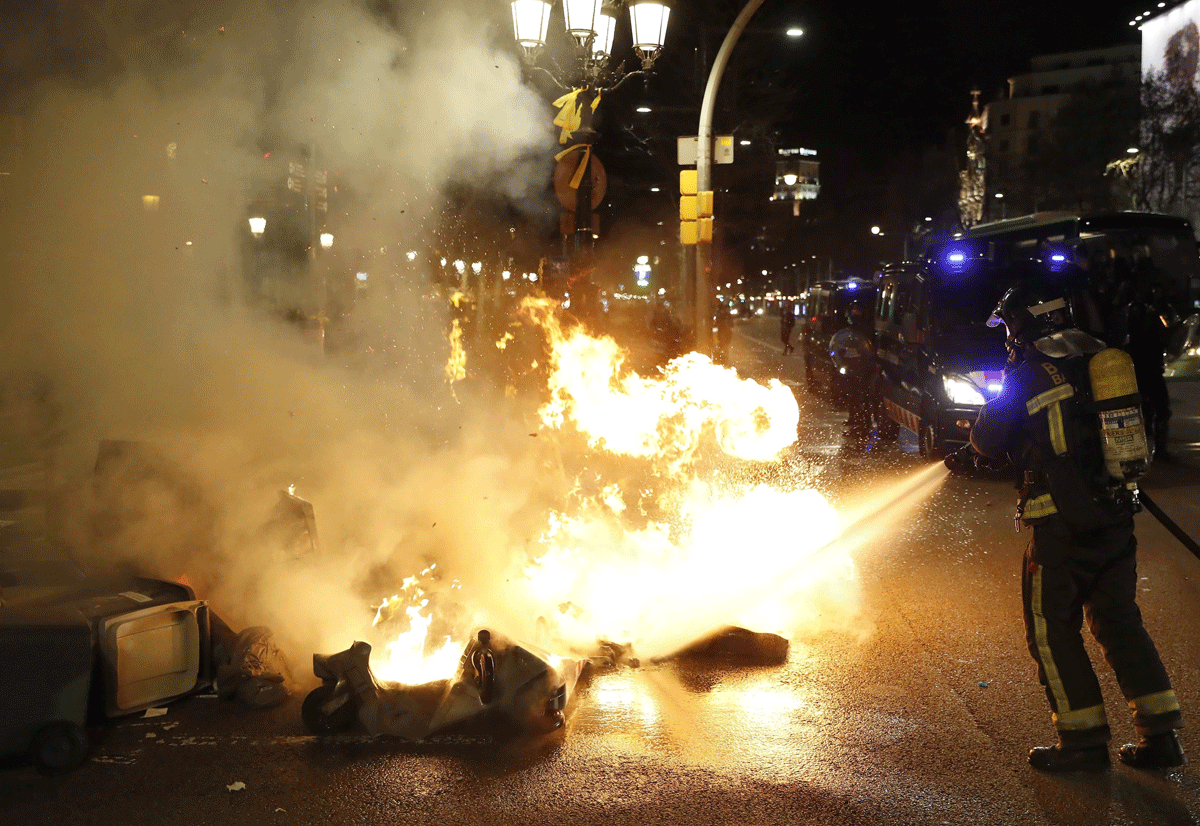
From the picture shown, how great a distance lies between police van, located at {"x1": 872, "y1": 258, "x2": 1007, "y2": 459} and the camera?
31.8 ft

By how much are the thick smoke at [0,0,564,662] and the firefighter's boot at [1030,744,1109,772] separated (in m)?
2.94

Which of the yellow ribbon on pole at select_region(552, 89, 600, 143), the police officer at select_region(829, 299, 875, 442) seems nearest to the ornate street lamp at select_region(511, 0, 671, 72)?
the yellow ribbon on pole at select_region(552, 89, 600, 143)

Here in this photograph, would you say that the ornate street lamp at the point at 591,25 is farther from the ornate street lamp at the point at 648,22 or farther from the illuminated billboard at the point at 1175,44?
the illuminated billboard at the point at 1175,44

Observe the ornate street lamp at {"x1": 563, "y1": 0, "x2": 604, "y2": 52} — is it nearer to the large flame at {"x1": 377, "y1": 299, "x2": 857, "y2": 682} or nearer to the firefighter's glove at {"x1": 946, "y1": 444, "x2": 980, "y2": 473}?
the large flame at {"x1": 377, "y1": 299, "x2": 857, "y2": 682}

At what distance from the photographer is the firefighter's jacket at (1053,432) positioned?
3.71 m

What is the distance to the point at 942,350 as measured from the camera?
1003cm

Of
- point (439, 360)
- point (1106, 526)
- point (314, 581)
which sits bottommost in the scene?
point (314, 581)

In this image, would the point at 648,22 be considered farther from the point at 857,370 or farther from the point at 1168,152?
the point at 1168,152

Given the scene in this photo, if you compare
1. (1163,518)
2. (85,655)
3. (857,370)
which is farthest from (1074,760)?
(857,370)

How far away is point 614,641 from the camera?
4.96 m

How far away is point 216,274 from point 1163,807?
6.04 meters

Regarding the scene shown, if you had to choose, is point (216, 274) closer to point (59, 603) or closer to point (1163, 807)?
point (59, 603)

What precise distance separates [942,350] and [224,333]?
286 inches

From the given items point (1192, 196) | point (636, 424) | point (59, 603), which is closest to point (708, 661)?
point (636, 424)
